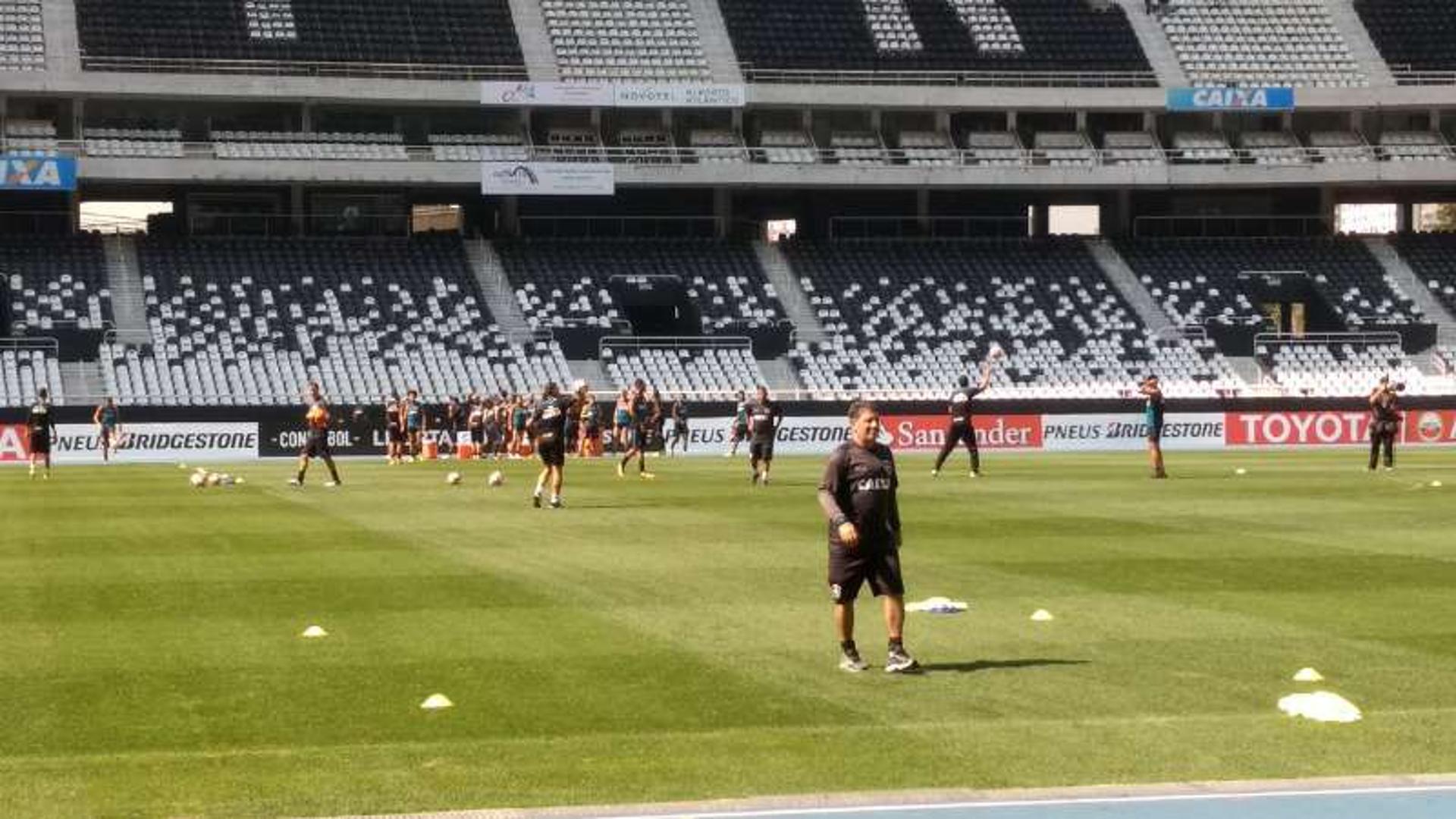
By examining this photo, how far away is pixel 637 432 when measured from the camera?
46.2 meters

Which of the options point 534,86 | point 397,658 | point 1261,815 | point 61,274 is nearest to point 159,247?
point 61,274

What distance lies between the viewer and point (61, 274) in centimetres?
6894

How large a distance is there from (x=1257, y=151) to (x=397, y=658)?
223 feet

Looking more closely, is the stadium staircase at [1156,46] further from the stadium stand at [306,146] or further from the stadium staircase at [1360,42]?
the stadium stand at [306,146]

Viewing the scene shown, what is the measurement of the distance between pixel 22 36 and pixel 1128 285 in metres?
37.8

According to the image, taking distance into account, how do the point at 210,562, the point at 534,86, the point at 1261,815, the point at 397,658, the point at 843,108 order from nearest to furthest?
the point at 1261,815
the point at 397,658
the point at 210,562
the point at 534,86
the point at 843,108

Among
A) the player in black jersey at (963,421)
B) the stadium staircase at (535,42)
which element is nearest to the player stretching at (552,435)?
the player in black jersey at (963,421)

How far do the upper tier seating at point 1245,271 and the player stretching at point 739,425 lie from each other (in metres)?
21.5

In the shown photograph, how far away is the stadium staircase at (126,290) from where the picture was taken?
66.3m

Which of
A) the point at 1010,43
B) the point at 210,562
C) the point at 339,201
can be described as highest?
the point at 1010,43

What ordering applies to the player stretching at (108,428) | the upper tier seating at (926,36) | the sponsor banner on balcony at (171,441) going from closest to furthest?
the player stretching at (108,428)
the sponsor banner on balcony at (171,441)
the upper tier seating at (926,36)

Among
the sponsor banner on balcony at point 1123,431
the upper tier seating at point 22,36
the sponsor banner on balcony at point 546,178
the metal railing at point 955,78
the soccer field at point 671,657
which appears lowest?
the sponsor banner on balcony at point 1123,431

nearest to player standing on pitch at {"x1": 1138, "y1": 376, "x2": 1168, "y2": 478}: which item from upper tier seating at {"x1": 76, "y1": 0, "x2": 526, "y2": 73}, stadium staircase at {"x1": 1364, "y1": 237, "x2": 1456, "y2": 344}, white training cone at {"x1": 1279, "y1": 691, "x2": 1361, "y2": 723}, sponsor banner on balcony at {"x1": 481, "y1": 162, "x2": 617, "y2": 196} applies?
white training cone at {"x1": 1279, "y1": 691, "x2": 1361, "y2": 723}

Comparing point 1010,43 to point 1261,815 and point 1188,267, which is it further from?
point 1261,815
